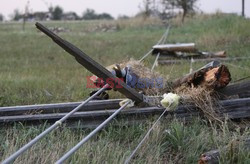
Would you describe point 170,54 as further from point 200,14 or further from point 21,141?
point 200,14

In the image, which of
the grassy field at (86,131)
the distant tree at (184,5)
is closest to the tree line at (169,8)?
the distant tree at (184,5)

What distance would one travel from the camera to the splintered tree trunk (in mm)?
3637

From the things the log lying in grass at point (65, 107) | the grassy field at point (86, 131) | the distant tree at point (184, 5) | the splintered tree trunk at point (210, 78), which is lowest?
the grassy field at point (86, 131)

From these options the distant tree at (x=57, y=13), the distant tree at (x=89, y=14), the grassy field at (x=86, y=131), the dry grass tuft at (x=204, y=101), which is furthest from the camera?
the distant tree at (x=89, y=14)

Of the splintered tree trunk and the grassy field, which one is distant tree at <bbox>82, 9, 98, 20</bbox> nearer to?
the grassy field

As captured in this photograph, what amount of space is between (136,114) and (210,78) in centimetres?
90

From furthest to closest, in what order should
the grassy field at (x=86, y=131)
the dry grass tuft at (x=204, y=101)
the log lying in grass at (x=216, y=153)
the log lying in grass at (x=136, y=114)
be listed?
the dry grass tuft at (x=204, y=101) < the log lying in grass at (x=136, y=114) < the grassy field at (x=86, y=131) < the log lying in grass at (x=216, y=153)

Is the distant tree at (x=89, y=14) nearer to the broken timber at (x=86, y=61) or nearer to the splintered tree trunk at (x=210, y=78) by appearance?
the splintered tree trunk at (x=210, y=78)

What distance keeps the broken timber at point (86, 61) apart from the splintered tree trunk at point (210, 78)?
0.76 m

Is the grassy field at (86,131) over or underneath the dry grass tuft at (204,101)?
underneath

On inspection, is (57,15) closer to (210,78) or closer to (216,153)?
(210,78)

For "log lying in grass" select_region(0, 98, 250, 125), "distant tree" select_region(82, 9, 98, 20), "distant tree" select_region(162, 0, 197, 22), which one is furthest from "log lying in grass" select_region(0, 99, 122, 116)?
"distant tree" select_region(82, 9, 98, 20)

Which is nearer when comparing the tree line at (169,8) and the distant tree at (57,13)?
the tree line at (169,8)

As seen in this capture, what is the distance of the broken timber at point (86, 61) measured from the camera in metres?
2.69
